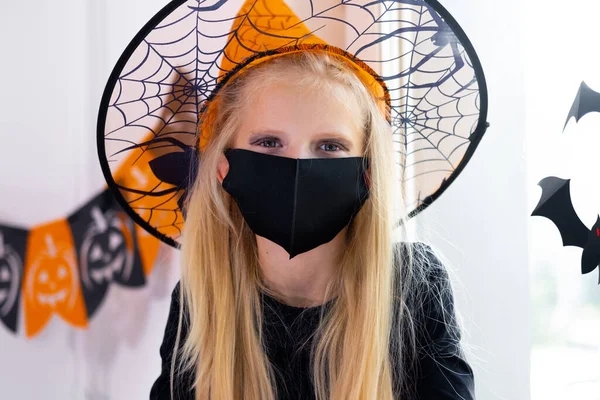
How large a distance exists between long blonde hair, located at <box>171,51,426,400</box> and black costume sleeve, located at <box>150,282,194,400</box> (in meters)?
0.02

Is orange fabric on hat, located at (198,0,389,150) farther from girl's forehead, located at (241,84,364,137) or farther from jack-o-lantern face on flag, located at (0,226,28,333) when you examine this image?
jack-o-lantern face on flag, located at (0,226,28,333)

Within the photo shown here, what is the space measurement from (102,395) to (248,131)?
0.65m

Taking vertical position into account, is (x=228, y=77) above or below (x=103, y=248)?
above

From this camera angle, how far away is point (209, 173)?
1047 millimetres

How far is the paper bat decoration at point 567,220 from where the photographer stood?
1.07 metres

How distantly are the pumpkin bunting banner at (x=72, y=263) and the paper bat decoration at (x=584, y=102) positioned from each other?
0.92 metres

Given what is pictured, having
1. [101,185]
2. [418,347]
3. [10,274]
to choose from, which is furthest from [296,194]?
[10,274]

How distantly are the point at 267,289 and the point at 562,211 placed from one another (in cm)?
61

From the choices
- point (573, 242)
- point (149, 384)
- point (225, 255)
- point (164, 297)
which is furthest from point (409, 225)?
point (149, 384)

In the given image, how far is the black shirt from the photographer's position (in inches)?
38.3

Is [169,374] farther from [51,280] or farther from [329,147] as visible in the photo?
[329,147]

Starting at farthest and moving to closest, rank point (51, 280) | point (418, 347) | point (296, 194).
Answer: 1. point (51, 280)
2. point (418, 347)
3. point (296, 194)

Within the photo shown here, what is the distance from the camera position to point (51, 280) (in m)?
1.13

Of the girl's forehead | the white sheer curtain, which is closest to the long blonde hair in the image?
the girl's forehead
